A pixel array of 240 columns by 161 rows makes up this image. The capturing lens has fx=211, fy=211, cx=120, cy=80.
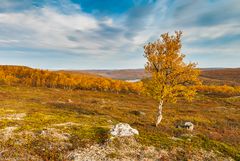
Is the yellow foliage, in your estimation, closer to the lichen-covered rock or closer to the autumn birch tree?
the autumn birch tree

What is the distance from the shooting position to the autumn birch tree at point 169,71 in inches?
1407

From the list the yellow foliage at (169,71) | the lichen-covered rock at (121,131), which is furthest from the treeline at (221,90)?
the lichen-covered rock at (121,131)

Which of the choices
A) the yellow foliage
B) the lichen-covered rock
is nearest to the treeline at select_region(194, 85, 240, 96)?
the yellow foliage

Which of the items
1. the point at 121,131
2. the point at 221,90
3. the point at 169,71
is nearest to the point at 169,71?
the point at 169,71

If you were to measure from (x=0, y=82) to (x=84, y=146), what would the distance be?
546 feet

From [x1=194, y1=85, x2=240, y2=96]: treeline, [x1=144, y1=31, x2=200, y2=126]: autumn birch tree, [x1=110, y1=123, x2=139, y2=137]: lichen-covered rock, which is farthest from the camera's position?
[x1=194, y1=85, x2=240, y2=96]: treeline

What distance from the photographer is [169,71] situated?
120 ft

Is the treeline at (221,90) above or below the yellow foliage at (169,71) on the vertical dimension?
below

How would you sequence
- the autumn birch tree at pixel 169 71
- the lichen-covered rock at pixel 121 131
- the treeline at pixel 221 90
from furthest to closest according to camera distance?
1. the treeline at pixel 221 90
2. the autumn birch tree at pixel 169 71
3. the lichen-covered rock at pixel 121 131

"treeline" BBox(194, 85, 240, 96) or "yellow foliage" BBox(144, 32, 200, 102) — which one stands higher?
"yellow foliage" BBox(144, 32, 200, 102)

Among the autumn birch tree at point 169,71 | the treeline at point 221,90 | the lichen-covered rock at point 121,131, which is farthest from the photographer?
the treeline at point 221,90

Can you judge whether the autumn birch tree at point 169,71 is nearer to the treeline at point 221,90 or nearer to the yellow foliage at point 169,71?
the yellow foliage at point 169,71

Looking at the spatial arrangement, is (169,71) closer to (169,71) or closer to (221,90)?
(169,71)

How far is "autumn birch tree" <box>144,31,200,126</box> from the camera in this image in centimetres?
3575
